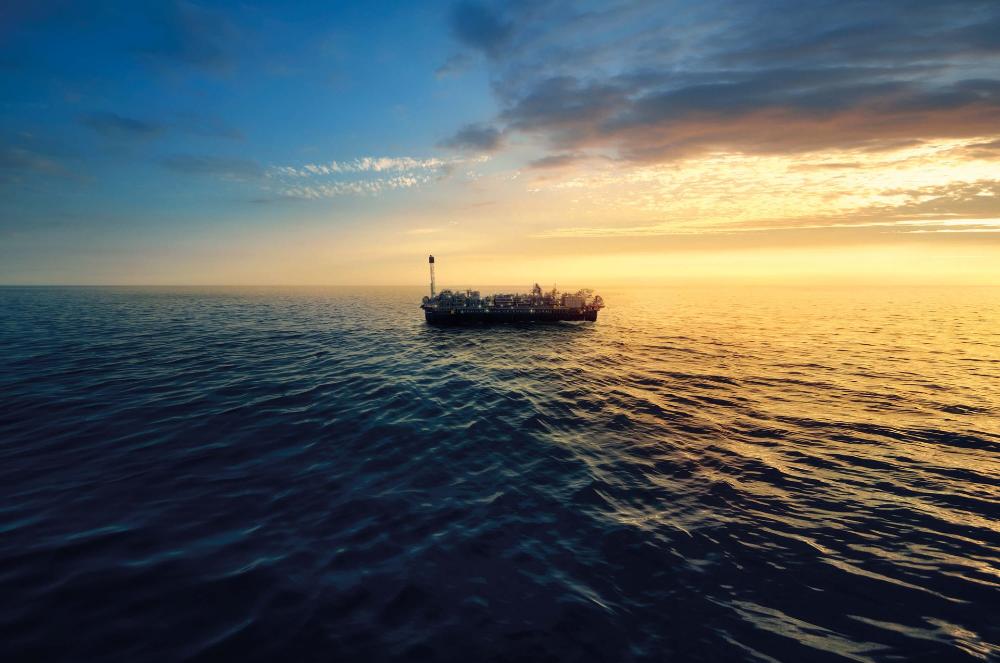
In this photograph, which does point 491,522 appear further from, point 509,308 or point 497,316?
point 509,308

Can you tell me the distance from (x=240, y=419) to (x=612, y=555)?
1917 cm

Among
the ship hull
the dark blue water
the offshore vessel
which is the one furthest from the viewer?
the offshore vessel

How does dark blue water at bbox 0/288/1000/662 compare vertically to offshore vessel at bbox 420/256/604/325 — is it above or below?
below

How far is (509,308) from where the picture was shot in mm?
75188

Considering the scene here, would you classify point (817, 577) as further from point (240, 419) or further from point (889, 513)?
point (240, 419)

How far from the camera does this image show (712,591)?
9.35 m

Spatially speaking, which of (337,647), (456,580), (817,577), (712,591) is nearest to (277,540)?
(337,647)

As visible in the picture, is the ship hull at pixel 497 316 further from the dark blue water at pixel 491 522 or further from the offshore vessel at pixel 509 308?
the dark blue water at pixel 491 522

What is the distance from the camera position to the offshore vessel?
70.7 meters

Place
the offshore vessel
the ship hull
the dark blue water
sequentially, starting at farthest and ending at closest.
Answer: the offshore vessel, the ship hull, the dark blue water

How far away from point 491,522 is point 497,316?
61264mm

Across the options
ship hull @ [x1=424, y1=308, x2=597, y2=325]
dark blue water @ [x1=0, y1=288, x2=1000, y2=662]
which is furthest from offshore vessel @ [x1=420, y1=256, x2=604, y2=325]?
→ dark blue water @ [x1=0, y1=288, x2=1000, y2=662]

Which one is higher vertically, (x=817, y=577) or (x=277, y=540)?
(x=277, y=540)

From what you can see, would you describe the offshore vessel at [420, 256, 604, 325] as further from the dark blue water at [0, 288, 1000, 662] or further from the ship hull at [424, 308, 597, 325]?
the dark blue water at [0, 288, 1000, 662]
